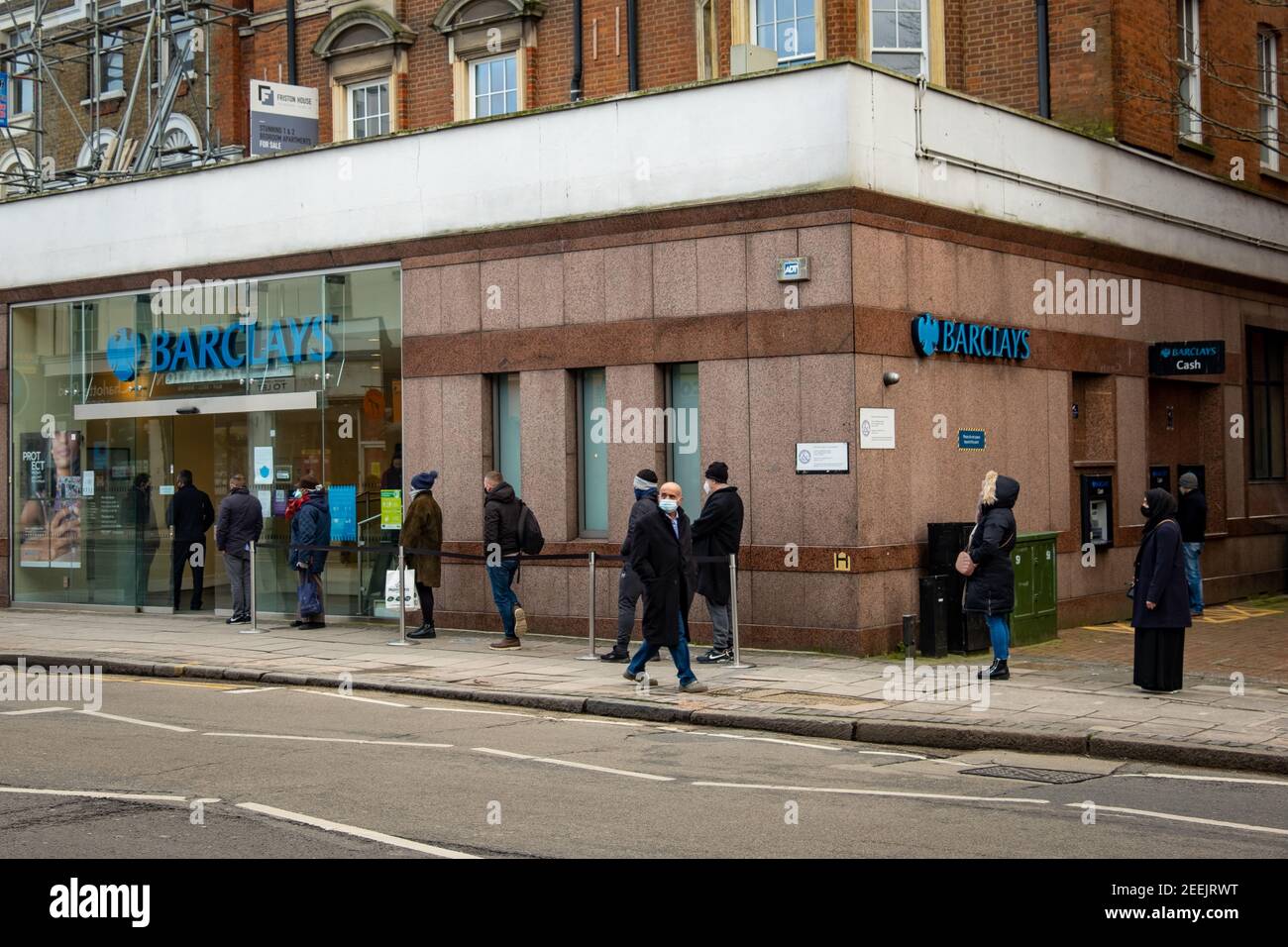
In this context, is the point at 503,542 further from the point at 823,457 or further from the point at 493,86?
the point at 493,86

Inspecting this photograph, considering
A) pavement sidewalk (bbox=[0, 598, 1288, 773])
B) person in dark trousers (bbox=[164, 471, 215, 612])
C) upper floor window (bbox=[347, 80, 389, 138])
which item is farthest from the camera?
upper floor window (bbox=[347, 80, 389, 138])

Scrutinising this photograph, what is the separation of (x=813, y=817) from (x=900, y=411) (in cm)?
852

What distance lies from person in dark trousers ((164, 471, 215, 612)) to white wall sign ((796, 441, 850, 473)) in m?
9.56

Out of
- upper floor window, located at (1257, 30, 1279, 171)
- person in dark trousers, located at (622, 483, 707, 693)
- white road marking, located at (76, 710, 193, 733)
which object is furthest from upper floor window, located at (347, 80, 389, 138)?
white road marking, located at (76, 710, 193, 733)

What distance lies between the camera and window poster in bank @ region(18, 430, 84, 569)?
23.5 metres

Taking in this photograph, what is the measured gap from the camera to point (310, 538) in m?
19.7

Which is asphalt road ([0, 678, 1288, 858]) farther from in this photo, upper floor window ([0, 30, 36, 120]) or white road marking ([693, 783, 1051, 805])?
upper floor window ([0, 30, 36, 120])

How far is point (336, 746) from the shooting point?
11117mm

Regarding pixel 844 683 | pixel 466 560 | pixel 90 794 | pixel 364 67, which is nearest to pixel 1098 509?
pixel 844 683

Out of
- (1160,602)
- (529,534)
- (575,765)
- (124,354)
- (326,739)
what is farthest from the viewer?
(124,354)

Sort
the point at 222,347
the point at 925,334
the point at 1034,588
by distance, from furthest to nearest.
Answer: the point at 222,347 → the point at 1034,588 → the point at 925,334

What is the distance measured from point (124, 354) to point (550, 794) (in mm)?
15764

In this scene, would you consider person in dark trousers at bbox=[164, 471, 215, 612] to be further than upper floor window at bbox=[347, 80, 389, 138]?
No
